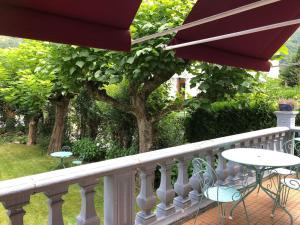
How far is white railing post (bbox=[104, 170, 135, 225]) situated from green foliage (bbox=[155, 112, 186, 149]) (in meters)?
6.20

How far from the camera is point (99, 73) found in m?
5.48

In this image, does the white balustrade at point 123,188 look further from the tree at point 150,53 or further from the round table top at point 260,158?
the tree at point 150,53

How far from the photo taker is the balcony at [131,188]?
6.47ft

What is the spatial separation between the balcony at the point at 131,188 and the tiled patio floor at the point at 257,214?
3 cm

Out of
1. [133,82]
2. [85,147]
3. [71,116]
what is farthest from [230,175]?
[71,116]

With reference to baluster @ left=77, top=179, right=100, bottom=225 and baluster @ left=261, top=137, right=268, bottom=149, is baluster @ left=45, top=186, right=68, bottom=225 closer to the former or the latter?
baluster @ left=77, top=179, right=100, bottom=225

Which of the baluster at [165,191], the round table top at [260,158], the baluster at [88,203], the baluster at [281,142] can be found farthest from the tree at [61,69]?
the baluster at [281,142]

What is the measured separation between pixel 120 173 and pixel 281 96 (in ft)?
21.8

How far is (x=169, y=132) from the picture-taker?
8922 millimetres

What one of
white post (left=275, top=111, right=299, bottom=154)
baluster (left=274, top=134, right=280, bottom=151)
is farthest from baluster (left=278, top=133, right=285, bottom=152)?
white post (left=275, top=111, right=299, bottom=154)

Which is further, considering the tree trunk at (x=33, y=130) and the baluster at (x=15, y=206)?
the tree trunk at (x=33, y=130)

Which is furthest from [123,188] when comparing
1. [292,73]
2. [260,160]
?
[292,73]

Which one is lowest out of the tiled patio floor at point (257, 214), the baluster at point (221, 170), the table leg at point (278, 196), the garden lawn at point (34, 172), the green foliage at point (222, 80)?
the garden lawn at point (34, 172)

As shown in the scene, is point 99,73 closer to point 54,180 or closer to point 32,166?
point 54,180
